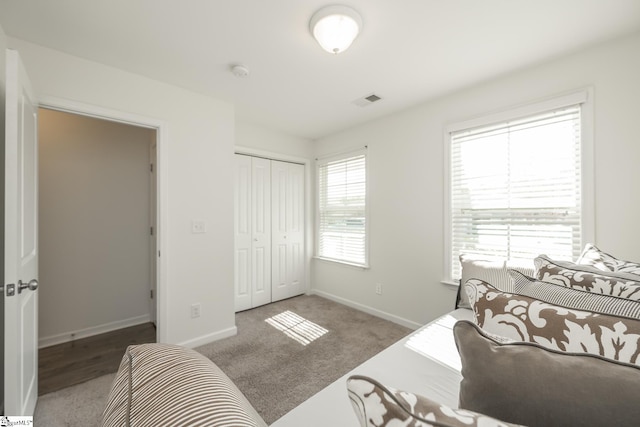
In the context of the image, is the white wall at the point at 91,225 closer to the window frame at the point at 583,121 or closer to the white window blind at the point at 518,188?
the white window blind at the point at 518,188

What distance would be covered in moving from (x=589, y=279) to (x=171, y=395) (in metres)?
1.44

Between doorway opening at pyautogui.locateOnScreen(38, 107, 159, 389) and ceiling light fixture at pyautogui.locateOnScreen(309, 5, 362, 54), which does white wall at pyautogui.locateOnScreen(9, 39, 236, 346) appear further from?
ceiling light fixture at pyautogui.locateOnScreen(309, 5, 362, 54)

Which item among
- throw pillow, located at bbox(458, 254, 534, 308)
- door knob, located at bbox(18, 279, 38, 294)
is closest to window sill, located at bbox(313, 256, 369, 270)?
throw pillow, located at bbox(458, 254, 534, 308)

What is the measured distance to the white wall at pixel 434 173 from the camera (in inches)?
70.4

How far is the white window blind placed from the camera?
6.59 ft

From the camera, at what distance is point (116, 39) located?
1819 millimetres

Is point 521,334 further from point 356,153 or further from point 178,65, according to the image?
point 356,153

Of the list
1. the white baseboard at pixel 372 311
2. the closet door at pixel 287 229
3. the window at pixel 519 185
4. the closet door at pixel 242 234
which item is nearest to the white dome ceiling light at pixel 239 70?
the closet door at pixel 242 234

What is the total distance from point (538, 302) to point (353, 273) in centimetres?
287

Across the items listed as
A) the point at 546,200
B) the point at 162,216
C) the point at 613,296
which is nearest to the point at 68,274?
the point at 162,216

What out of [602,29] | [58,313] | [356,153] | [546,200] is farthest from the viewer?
[356,153]

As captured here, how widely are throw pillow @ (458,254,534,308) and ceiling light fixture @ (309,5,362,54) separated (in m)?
1.79

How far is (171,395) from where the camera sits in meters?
0.54

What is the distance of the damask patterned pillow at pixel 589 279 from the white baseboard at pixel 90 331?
3871 mm
